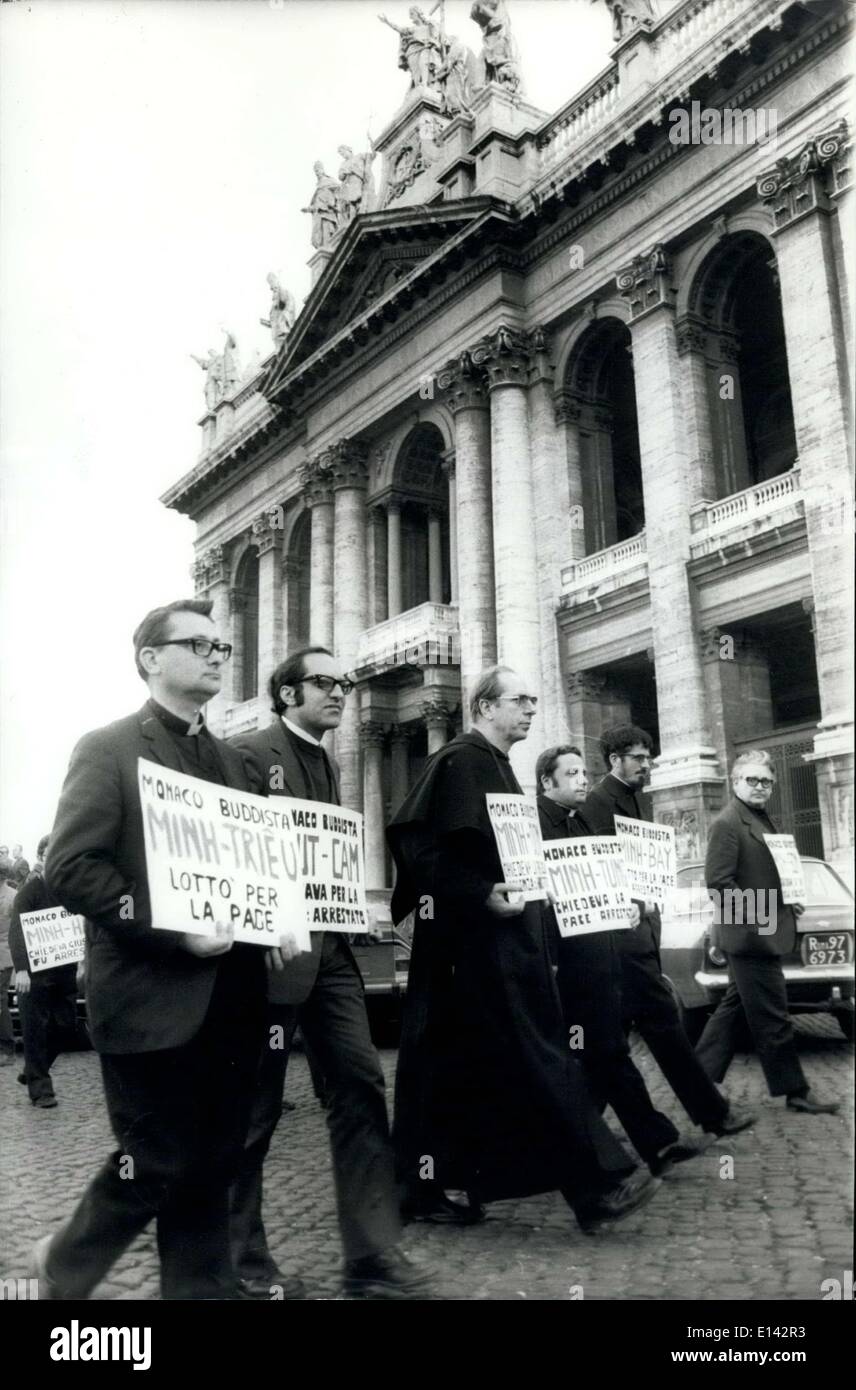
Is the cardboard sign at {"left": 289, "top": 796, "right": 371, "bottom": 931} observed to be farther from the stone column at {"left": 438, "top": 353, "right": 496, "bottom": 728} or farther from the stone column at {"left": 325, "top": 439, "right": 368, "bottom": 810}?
the stone column at {"left": 325, "top": 439, "right": 368, "bottom": 810}

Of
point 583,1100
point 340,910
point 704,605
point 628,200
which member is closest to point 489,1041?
point 583,1100

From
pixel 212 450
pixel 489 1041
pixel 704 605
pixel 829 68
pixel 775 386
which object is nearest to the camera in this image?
Result: pixel 489 1041

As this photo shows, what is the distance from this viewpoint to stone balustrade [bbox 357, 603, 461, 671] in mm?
20750

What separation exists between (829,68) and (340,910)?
48.7ft

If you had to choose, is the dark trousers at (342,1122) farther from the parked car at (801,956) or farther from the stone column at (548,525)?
the stone column at (548,525)

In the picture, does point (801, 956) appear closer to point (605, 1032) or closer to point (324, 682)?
point (605, 1032)

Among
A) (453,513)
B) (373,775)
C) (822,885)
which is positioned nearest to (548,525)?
(453,513)

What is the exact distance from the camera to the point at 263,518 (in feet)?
76.2

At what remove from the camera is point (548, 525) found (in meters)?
20.0

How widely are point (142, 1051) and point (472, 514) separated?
17.7m

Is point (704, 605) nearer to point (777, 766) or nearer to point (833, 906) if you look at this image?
point (777, 766)

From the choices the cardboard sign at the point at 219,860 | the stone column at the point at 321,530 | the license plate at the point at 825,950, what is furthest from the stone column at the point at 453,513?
the cardboard sign at the point at 219,860

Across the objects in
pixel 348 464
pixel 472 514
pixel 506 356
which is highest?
pixel 506 356
